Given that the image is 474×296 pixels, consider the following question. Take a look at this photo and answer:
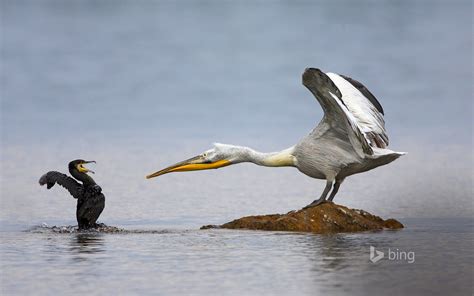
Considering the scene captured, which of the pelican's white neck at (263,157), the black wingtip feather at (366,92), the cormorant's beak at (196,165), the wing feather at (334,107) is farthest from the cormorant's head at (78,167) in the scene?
the black wingtip feather at (366,92)

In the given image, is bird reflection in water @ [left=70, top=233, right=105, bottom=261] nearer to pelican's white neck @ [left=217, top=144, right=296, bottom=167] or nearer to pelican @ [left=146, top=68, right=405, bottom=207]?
pelican @ [left=146, top=68, right=405, bottom=207]

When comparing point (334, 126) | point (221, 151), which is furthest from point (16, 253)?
point (334, 126)

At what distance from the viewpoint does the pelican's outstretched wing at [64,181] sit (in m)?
15.9

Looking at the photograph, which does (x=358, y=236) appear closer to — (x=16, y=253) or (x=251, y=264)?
(x=251, y=264)

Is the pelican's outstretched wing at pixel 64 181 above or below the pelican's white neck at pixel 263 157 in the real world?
below

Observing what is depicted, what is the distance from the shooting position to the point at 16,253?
12.4m

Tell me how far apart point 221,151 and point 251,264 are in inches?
174

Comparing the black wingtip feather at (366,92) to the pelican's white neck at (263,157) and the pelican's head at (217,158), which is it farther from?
the pelican's head at (217,158)

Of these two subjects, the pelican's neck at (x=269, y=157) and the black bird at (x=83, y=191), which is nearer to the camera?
the pelican's neck at (x=269, y=157)

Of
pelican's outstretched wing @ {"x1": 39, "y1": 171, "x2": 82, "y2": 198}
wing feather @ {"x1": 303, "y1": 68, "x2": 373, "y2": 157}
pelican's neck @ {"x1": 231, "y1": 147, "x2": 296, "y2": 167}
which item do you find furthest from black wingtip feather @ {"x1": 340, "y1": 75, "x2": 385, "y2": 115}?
pelican's outstretched wing @ {"x1": 39, "y1": 171, "x2": 82, "y2": 198}

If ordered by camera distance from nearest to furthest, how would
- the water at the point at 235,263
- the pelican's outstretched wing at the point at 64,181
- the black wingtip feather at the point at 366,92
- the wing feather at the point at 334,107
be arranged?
the water at the point at 235,263 → the wing feather at the point at 334,107 → the pelican's outstretched wing at the point at 64,181 → the black wingtip feather at the point at 366,92

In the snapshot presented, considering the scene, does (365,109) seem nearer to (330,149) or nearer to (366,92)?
(366,92)

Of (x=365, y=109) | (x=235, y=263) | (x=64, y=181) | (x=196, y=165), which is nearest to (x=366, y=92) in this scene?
(x=365, y=109)

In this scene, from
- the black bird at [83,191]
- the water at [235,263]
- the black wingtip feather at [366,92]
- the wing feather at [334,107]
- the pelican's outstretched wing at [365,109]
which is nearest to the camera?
the water at [235,263]
